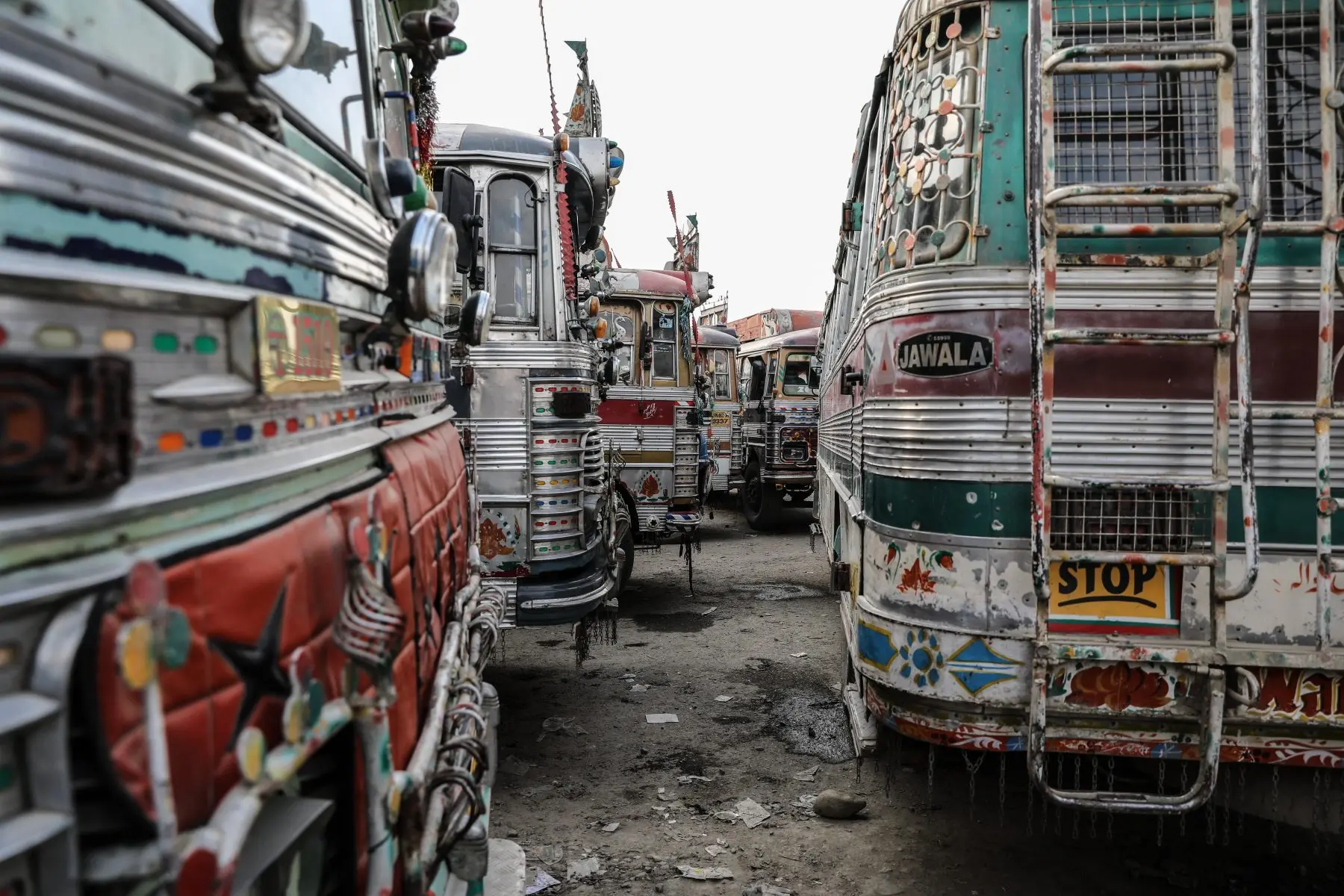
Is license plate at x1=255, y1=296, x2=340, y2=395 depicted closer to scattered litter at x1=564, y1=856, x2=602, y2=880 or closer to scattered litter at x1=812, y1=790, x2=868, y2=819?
scattered litter at x1=564, y1=856, x2=602, y2=880

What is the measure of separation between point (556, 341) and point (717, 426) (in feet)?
29.7

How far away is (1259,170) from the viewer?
255 cm

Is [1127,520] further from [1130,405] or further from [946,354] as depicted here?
[946,354]

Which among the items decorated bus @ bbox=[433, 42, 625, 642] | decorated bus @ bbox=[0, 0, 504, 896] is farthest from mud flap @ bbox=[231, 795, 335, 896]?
decorated bus @ bbox=[433, 42, 625, 642]

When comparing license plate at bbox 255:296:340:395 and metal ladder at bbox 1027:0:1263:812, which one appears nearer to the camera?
license plate at bbox 255:296:340:395

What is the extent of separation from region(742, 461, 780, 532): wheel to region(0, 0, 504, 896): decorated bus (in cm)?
1177

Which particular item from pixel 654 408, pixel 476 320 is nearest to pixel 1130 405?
pixel 476 320

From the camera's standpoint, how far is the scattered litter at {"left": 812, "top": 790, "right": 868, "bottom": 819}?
3.96m

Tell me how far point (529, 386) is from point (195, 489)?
13.2 ft

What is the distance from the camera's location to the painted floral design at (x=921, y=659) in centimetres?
290

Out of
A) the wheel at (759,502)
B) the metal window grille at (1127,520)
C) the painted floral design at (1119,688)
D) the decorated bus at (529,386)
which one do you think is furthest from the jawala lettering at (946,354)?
the wheel at (759,502)

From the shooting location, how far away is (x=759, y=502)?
13.6 meters

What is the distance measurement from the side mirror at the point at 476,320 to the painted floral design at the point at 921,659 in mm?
1580

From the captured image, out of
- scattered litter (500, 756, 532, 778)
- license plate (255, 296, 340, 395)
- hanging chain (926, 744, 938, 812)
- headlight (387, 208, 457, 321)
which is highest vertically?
headlight (387, 208, 457, 321)
